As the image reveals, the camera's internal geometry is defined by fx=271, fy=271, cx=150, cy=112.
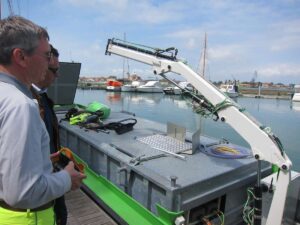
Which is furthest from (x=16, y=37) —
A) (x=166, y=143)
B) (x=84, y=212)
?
(x=84, y=212)

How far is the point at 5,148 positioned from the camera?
1.23 meters

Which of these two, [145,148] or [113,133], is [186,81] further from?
[113,133]

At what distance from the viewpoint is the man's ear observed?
4.41 ft

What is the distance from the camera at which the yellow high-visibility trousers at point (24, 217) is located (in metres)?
1.46

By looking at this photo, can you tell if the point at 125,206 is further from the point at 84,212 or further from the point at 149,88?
the point at 149,88

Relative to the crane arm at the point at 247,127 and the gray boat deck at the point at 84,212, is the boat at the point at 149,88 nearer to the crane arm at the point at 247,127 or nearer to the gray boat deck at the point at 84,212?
the gray boat deck at the point at 84,212

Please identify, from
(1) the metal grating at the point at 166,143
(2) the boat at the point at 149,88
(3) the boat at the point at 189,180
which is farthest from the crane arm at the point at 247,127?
(2) the boat at the point at 149,88

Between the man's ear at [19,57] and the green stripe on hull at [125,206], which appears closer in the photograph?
the man's ear at [19,57]

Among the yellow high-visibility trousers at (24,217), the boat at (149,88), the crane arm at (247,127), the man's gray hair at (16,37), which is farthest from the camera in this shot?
the boat at (149,88)

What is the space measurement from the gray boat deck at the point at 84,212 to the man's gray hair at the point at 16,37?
3055mm

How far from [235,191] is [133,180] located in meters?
1.33

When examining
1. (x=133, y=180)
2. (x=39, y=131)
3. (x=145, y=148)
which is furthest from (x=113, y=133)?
(x=39, y=131)

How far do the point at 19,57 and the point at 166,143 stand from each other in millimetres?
3196

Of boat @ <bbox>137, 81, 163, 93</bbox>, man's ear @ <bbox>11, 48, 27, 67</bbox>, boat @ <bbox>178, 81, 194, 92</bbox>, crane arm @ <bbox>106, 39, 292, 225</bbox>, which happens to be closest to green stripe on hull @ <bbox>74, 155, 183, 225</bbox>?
crane arm @ <bbox>106, 39, 292, 225</bbox>
